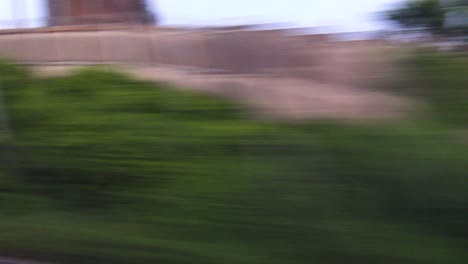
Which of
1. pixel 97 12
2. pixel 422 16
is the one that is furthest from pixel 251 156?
pixel 97 12

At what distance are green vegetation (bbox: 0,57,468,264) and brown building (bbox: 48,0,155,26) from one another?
2303 mm

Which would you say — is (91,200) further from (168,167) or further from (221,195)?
(221,195)

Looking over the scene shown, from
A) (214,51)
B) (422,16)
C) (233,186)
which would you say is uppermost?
(422,16)

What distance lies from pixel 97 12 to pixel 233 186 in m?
4.22

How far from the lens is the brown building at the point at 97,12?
784 cm

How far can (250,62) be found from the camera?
5809mm

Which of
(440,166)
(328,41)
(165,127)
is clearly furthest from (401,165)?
(165,127)

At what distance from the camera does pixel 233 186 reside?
14.8 ft

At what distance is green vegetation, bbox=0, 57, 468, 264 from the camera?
13.3 ft

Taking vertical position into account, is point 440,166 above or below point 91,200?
above

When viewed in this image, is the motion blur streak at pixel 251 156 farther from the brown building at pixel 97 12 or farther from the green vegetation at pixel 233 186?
the brown building at pixel 97 12

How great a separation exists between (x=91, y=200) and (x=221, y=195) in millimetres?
1033

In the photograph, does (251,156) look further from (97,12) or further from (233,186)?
(97,12)

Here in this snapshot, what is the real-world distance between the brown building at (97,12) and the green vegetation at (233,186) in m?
2.30
